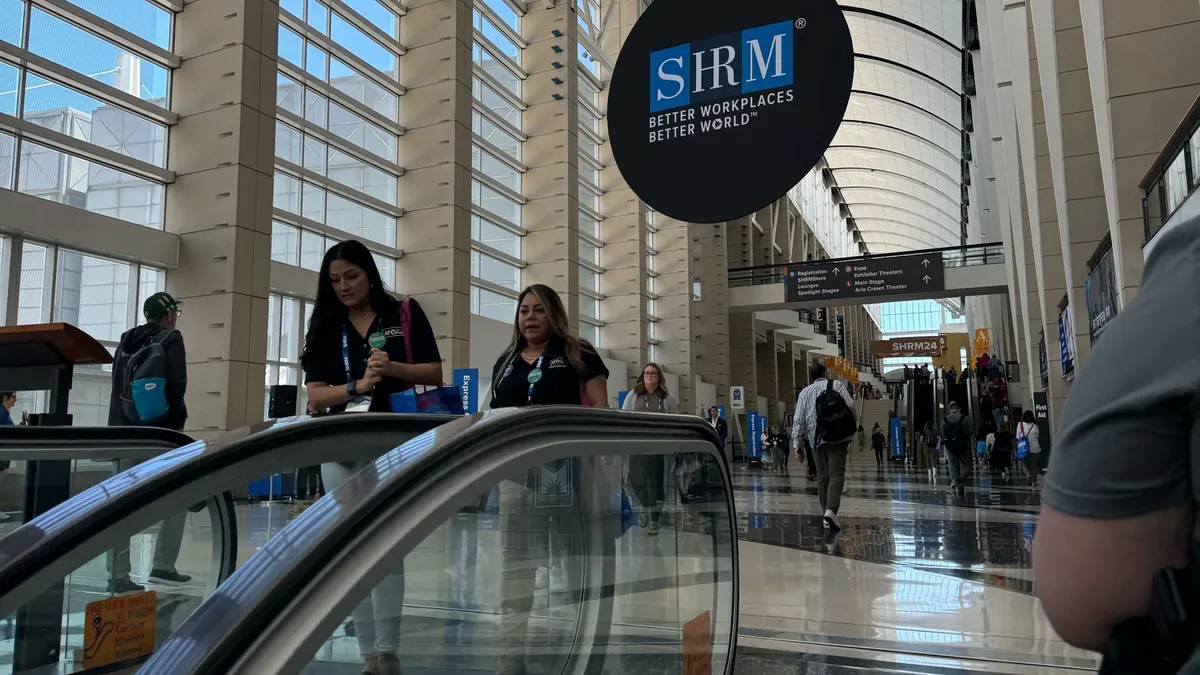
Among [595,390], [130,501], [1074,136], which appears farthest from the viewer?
[1074,136]

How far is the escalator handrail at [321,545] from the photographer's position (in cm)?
100

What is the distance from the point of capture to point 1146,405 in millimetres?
816

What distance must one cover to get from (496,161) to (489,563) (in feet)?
73.1

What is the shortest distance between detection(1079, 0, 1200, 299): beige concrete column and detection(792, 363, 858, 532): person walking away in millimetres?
4146

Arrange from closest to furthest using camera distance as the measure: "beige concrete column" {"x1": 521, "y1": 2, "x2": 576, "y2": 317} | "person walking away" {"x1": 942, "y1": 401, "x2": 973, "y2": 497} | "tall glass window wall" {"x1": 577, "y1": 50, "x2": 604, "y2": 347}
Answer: "person walking away" {"x1": 942, "y1": 401, "x2": 973, "y2": 497} → "beige concrete column" {"x1": 521, "y1": 2, "x2": 576, "y2": 317} → "tall glass window wall" {"x1": 577, "y1": 50, "x2": 604, "y2": 347}

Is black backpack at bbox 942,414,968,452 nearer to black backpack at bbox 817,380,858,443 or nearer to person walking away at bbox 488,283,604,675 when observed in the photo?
black backpack at bbox 817,380,858,443

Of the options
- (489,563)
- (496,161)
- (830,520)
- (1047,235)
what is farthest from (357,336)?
(496,161)

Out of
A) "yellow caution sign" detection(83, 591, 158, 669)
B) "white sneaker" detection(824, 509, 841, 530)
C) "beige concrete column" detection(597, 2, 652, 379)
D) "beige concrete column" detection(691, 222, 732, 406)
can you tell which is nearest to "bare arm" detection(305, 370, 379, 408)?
"yellow caution sign" detection(83, 591, 158, 669)

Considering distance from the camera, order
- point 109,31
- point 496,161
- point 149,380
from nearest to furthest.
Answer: point 149,380
point 109,31
point 496,161

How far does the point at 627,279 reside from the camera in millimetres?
28844

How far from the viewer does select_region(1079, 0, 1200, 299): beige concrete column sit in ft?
31.9

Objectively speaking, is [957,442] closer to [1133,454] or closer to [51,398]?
[51,398]

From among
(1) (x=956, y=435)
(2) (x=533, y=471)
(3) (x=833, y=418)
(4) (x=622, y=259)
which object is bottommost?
(2) (x=533, y=471)

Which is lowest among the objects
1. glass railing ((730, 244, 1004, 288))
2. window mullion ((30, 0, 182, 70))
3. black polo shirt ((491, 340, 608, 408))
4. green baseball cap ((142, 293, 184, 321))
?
black polo shirt ((491, 340, 608, 408))
